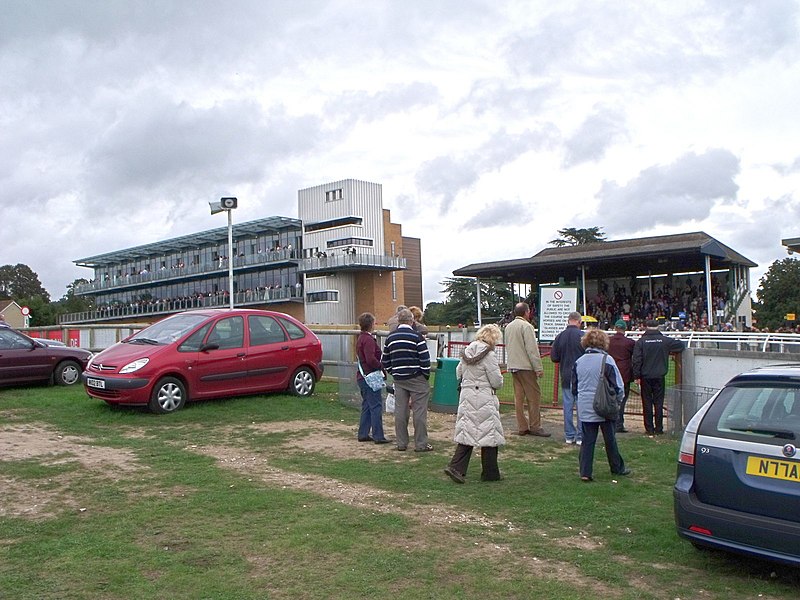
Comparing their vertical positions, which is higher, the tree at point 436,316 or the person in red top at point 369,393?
the tree at point 436,316

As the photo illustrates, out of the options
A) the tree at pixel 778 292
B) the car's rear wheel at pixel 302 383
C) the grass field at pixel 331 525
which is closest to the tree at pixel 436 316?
the tree at pixel 778 292

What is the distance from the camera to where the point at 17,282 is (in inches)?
4419

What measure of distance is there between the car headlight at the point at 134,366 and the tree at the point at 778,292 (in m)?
71.5

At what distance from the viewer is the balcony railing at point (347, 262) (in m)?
71.8

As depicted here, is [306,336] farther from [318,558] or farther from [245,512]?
[318,558]

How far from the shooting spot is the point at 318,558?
581 centimetres

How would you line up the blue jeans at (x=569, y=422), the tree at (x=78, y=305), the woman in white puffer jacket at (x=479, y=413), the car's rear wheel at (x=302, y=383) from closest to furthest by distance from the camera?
the woman in white puffer jacket at (x=479, y=413) < the blue jeans at (x=569, y=422) < the car's rear wheel at (x=302, y=383) < the tree at (x=78, y=305)

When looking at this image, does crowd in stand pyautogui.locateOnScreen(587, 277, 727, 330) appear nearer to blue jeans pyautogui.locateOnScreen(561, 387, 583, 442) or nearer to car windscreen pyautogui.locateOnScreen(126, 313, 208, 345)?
blue jeans pyautogui.locateOnScreen(561, 387, 583, 442)

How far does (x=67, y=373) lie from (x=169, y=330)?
13.6ft

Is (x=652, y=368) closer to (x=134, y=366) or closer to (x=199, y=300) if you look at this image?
(x=134, y=366)

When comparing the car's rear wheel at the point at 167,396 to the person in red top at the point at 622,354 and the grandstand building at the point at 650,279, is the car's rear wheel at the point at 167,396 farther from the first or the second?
the grandstand building at the point at 650,279

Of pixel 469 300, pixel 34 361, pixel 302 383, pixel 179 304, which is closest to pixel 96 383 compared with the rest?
pixel 302 383

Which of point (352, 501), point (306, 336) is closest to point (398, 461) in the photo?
point (352, 501)

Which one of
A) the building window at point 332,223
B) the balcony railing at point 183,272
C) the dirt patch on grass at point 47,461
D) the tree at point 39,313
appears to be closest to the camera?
the dirt patch on grass at point 47,461
